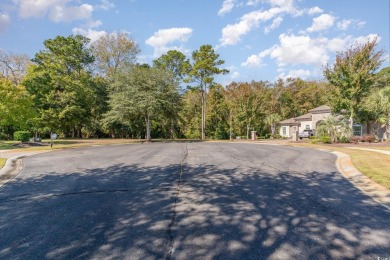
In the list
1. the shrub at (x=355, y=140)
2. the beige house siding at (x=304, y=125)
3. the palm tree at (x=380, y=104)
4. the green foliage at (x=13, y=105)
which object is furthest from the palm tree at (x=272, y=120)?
the green foliage at (x=13, y=105)

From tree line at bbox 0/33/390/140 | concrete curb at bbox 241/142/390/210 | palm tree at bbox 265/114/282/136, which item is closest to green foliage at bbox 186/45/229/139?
tree line at bbox 0/33/390/140

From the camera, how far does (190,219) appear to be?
4.42 meters

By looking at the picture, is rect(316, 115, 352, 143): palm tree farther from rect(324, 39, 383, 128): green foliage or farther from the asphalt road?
the asphalt road

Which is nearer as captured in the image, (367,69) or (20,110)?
(20,110)

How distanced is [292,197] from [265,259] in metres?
2.93

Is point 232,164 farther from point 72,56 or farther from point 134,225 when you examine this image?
point 72,56

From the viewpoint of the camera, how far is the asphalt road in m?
3.39

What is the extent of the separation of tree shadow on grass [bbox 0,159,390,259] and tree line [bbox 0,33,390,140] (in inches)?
739

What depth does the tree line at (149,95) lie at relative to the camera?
23172mm

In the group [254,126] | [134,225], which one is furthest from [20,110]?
[254,126]

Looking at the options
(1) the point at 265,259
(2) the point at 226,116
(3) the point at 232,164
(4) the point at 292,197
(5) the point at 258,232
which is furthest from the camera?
(2) the point at 226,116

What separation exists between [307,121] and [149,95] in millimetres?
23991

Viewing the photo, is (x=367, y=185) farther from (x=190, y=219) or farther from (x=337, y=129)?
(x=337, y=129)

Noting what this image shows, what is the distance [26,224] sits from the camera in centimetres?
423
